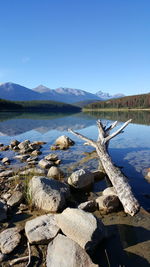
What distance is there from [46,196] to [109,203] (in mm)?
2099

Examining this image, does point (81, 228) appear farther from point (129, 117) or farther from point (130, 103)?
point (130, 103)

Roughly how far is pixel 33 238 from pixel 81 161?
8.15 meters

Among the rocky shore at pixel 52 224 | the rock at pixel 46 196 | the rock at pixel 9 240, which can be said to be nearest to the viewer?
the rocky shore at pixel 52 224

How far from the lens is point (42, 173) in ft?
30.0

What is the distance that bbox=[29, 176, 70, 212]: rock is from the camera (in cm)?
600

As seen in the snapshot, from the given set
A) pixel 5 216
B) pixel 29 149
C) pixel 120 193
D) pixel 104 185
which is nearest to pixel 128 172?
pixel 104 185

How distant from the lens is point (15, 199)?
6473 millimetres

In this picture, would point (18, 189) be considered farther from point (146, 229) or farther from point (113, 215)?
point (146, 229)

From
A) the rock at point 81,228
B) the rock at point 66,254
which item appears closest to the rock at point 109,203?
the rock at point 81,228

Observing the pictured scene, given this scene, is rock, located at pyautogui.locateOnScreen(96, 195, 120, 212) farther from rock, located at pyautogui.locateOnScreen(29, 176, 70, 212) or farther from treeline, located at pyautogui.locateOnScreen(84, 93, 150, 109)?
treeline, located at pyautogui.locateOnScreen(84, 93, 150, 109)

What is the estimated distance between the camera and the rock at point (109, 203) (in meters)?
6.04

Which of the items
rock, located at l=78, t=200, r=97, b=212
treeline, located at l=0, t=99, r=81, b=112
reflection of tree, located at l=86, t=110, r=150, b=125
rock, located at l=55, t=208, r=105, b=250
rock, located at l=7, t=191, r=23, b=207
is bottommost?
rock, located at l=78, t=200, r=97, b=212

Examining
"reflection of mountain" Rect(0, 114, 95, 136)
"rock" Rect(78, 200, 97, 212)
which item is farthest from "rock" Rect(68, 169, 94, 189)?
"reflection of mountain" Rect(0, 114, 95, 136)

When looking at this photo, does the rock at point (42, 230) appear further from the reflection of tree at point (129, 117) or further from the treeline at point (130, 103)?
the treeline at point (130, 103)
